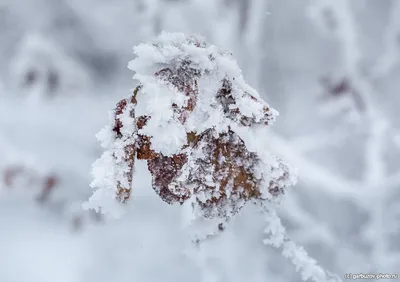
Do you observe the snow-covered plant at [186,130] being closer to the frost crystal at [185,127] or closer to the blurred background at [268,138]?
the frost crystal at [185,127]

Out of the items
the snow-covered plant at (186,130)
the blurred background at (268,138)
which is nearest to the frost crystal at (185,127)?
the snow-covered plant at (186,130)

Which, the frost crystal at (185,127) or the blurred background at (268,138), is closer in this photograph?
the frost crystal at (185,127)

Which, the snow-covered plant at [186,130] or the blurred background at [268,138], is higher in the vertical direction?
the blurred background at [268,138]

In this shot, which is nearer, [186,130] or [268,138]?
[186,130]

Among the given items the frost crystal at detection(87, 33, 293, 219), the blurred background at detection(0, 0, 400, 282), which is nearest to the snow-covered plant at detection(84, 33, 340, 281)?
the frost crystal at detection(87, 33, 293, 219)

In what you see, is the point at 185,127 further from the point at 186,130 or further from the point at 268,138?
the point at 268,138

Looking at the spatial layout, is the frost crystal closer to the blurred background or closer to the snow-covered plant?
the snow-covered plant

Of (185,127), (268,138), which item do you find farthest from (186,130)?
(268,138)
